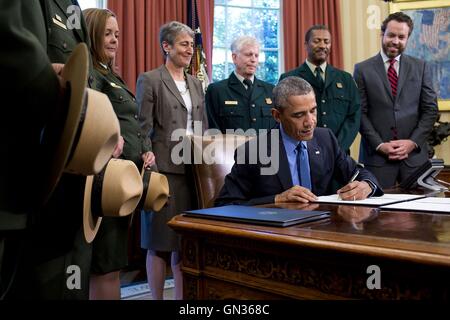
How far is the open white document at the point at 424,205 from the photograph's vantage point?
1.59m

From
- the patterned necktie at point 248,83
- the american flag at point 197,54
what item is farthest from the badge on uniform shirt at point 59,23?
the american flag at point 197,54

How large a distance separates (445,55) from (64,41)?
5.41 m

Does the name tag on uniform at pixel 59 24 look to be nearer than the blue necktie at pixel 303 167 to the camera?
Yes

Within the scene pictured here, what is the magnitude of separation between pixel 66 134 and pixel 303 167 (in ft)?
4.86

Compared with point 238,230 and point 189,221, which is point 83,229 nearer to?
point 189,221

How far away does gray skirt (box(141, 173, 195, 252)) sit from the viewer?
133 inches

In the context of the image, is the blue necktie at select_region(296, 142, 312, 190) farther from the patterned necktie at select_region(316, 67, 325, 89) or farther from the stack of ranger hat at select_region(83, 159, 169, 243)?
the patterned necktie at select_region(316, 67, 325, 89)

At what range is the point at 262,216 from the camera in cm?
141

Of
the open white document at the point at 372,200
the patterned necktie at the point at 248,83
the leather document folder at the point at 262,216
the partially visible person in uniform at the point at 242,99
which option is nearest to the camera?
the leather document folder at the point at 262,216

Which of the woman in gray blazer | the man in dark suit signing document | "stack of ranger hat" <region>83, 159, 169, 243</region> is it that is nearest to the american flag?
the woman in gray blazer

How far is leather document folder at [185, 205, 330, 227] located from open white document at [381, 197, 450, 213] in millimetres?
326

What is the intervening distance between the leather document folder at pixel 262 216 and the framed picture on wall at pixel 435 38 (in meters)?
5.06

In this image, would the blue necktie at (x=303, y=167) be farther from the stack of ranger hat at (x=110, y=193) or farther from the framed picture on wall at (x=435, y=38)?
the framed picture on wall at (x=435, y=38)

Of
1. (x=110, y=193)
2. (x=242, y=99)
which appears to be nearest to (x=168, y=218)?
(x=242, y=99)
